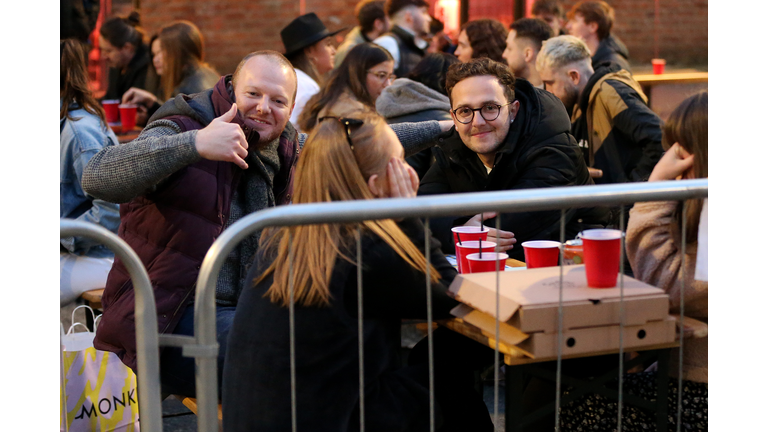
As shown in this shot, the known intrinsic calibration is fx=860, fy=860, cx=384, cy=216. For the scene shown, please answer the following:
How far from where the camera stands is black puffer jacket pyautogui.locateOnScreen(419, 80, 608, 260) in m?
3.30

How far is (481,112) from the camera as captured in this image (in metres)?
3.39

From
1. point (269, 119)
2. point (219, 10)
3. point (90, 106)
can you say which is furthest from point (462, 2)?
point (269, 119)

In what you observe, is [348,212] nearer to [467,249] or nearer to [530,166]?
[467,249]

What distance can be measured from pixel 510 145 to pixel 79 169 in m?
1.94

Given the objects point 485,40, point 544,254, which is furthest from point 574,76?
point 544,254

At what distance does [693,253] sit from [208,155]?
141cm

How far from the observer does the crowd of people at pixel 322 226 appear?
2162 millimetres

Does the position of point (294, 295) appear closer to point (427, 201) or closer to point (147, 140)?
point (427, 201)

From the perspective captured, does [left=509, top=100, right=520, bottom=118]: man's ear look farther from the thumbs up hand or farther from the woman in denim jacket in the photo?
the woman in denim jacket

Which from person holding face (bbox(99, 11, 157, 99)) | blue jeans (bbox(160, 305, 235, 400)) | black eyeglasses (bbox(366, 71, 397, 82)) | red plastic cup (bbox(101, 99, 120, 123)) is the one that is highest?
person holding face (bbox(99, 11, 157, 99))

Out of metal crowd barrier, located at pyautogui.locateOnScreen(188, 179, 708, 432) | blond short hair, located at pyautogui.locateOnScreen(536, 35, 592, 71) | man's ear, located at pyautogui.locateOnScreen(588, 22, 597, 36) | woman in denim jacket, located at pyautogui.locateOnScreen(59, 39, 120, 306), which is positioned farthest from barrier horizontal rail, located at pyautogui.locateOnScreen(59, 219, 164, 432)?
man's ear, located at pyautogui.locateOnScreen(588, 22, 597, 36)

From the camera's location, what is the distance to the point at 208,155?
257cm

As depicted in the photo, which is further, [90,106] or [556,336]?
[90,106]

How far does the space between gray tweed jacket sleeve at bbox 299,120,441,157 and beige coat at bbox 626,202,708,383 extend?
4.34 feet
